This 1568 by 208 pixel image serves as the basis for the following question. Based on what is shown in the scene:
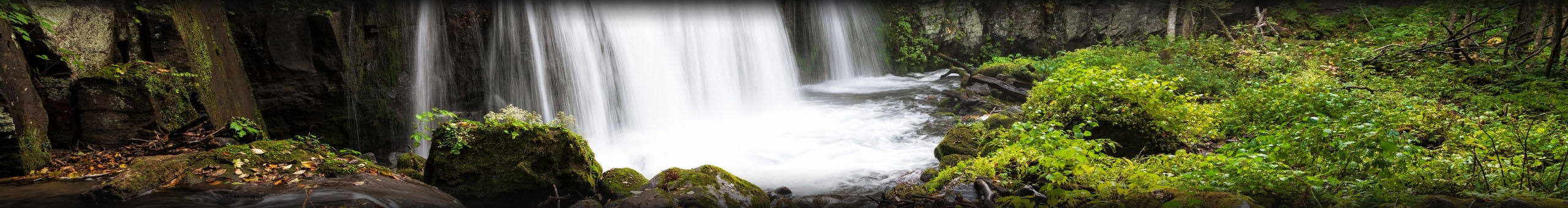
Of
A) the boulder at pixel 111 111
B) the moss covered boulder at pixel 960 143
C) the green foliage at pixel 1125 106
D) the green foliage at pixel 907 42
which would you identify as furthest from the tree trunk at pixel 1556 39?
the green foliage at pixel 907 42

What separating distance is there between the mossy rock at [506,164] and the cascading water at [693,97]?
222 cm

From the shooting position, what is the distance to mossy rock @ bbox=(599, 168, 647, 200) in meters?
4.89

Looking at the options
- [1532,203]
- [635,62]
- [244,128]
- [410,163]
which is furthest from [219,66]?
[1532,203]

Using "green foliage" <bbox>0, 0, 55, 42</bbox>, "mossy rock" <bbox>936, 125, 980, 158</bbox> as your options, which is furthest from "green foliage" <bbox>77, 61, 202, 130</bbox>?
"mossy rock" <bbox>936, 125, 980, 158</bbox>

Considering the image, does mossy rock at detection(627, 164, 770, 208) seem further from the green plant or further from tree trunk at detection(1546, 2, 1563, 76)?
Result: tree trunk at detection(1546, 2, 1563, 76)

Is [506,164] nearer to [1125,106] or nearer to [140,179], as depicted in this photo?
[140,179]

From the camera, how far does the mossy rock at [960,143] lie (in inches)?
257

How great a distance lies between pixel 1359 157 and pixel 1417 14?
11.8 metres

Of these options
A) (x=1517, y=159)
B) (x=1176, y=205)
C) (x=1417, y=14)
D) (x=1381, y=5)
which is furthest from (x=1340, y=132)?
(x=1381, y=5)

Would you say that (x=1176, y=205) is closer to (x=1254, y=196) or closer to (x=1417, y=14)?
(x=1254, y=196)

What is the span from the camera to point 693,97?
11008mm

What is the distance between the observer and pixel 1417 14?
12.0 metres

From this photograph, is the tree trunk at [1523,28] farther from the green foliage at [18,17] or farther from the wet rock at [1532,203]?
the green foliage at [18,17]

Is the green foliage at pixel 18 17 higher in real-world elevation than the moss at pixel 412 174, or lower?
higher
